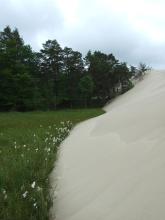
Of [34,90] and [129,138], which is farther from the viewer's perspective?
[34,90]

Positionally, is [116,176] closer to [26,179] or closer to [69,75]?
[26,179]

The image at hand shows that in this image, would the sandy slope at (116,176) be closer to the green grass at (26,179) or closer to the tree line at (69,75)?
the green grass at (26,179)

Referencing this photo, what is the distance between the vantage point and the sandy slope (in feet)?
28.4

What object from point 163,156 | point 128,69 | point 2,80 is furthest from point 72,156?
point 128,69

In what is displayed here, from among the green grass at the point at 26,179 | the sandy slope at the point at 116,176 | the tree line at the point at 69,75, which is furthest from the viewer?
the tree line at the point at 69,75

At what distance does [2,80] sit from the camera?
180 feet

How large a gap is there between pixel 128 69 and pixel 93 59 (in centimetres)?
514

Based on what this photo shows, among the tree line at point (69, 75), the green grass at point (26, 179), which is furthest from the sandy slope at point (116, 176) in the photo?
the tree line at point (69, 75)

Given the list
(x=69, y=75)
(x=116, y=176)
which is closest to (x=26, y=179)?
(x=116, y=176)

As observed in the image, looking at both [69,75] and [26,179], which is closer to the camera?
[26,179]

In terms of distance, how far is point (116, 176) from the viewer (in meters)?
10.9

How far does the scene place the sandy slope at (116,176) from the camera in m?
8.65

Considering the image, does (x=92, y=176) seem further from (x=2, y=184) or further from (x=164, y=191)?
(x=164, y=191)

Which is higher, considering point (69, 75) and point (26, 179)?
point (69, 75)
